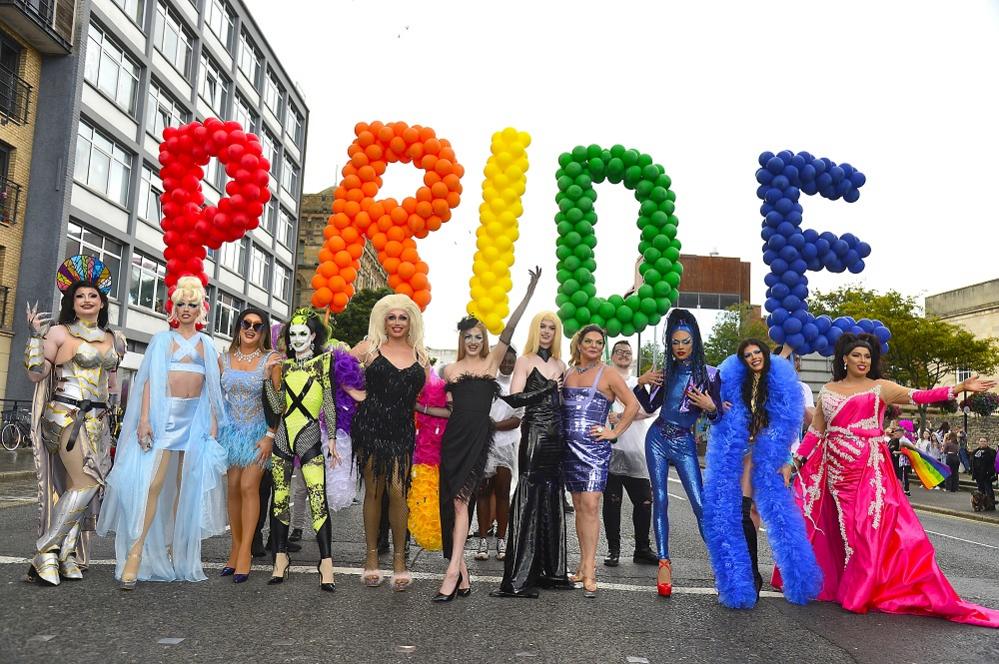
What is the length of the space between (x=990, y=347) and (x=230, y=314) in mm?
36314

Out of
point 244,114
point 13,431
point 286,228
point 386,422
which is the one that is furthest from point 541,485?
point 286,228

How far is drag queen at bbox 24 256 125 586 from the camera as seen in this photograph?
554 centimetres

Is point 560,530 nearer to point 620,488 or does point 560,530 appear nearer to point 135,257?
point 620,488

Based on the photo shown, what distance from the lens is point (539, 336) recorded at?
6.06 m

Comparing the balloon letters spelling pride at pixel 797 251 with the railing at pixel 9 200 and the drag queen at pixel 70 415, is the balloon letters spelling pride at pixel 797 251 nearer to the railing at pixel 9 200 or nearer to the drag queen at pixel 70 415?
the drag queen at pixel 70 415

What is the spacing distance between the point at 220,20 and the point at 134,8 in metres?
8.82

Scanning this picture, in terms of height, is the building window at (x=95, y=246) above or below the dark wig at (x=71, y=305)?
above

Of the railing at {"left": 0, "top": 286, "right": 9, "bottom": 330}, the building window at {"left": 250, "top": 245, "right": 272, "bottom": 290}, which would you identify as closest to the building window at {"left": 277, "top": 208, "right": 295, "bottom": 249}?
the building window at {"left": 250, "top": 245, "right": 272, "bottom": 290}

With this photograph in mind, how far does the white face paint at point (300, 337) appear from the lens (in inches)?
230

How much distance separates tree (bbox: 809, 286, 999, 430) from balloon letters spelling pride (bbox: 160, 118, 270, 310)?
31.8 meters

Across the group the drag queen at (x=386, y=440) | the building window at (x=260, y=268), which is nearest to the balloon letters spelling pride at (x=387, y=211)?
the drag queen at (x=386, y=440)

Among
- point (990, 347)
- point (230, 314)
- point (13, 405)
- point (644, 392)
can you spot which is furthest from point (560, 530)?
point (990, 347)

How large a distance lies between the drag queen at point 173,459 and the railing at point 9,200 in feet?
65.7

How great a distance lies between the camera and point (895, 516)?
226 inches
